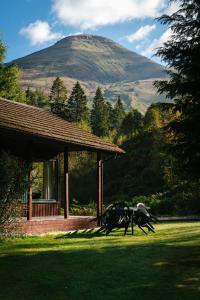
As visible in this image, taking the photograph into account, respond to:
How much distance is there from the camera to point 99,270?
791cm

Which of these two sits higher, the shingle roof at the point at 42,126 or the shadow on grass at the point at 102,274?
the shingle roof at the point at 42,126

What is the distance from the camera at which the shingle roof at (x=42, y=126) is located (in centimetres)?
1386

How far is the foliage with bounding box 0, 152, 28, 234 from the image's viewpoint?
1008cm

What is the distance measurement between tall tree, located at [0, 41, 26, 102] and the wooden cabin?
16.2 metres

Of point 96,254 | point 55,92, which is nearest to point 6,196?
point 96,254

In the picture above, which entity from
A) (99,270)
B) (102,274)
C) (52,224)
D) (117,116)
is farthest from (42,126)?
(117,116)

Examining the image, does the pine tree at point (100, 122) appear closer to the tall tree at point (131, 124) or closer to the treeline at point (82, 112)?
the treeline at point (82, 112)

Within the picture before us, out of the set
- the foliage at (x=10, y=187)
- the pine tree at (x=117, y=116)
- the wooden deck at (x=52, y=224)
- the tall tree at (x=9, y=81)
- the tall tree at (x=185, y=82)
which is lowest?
the wooden deck at (x=52, y=224)

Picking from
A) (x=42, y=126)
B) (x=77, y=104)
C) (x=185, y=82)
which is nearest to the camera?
(x=185, y=82)

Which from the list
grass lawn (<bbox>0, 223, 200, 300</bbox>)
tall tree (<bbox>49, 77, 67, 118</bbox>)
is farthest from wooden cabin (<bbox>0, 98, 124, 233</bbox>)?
tall tree (<bbox>49, 77, 67, 118</bbox>)

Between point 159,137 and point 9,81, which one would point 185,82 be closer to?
point 9,81

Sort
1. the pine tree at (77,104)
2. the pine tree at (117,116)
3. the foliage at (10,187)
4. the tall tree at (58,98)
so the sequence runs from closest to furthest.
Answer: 1. the foliage at (10,187)
2. the tall tree at (58,98)
3. the pine tree at (77,104)
4. the pine tree at (117,116)

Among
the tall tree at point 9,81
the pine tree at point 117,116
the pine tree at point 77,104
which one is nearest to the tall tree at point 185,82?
the tall tree at point 9,81

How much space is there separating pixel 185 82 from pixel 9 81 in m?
27.1
